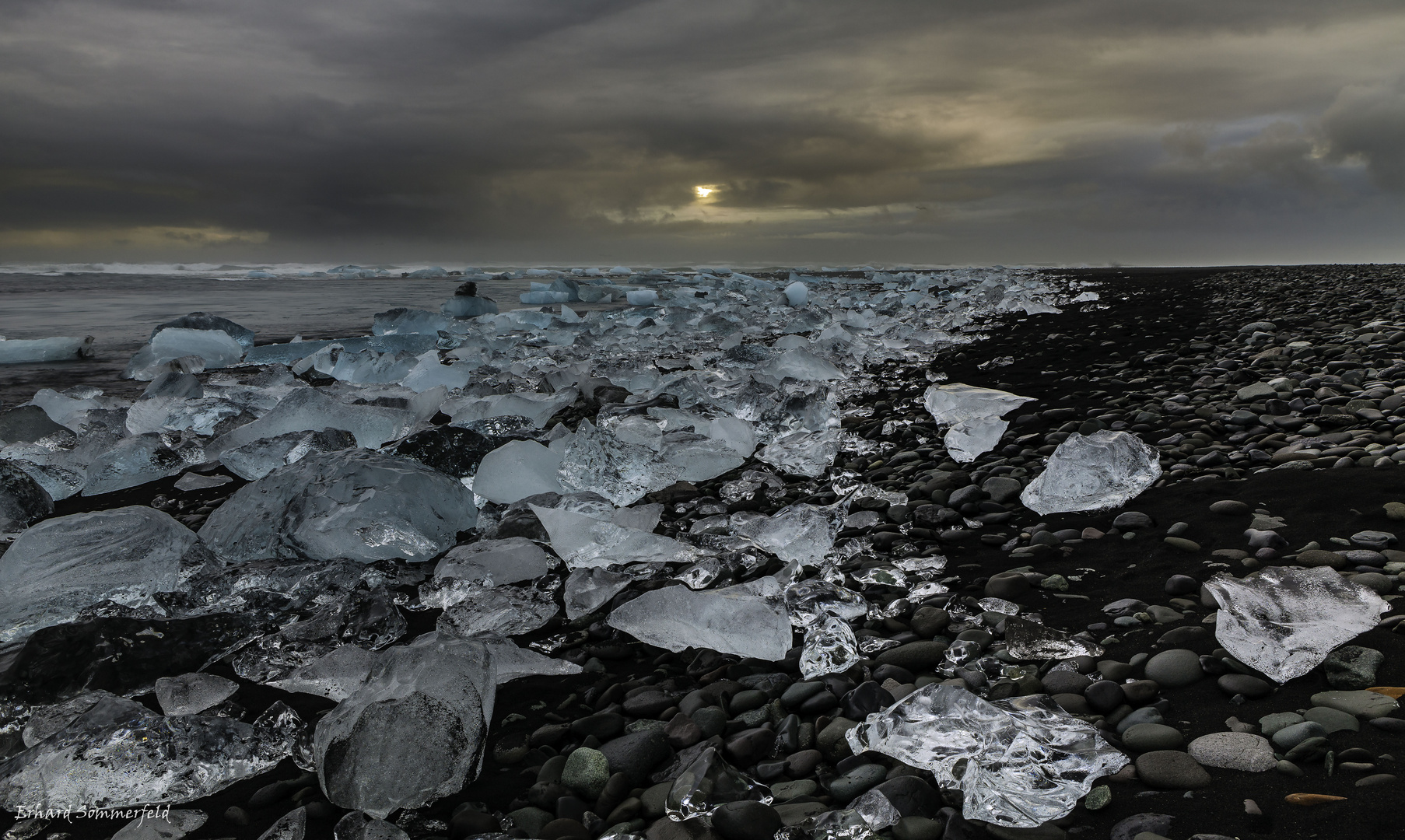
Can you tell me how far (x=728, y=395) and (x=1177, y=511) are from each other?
247 cm

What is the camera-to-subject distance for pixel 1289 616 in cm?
137

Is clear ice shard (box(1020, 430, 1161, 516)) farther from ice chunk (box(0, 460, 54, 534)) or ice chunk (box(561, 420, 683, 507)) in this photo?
ice chunk (box(0, 460, 54, 534))

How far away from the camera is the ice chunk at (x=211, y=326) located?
6840 mm

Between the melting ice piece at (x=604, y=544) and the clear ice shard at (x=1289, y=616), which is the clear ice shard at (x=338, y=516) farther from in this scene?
the clear ice shard at (x=1289, y=616)

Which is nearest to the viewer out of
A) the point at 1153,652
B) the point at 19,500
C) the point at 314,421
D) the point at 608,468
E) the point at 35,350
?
the point at 1153,652

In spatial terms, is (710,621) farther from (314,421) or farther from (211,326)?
(211,326)

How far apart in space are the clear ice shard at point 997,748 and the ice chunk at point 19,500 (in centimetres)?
295

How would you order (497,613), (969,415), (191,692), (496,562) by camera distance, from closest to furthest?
(191,692)
(497,613)
(496,562)
(969,415)

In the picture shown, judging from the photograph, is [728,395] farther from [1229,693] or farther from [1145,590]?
[1229,693]

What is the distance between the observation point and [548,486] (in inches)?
109

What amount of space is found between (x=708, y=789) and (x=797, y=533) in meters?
1.09

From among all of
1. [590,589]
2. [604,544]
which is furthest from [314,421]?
[590,589]
